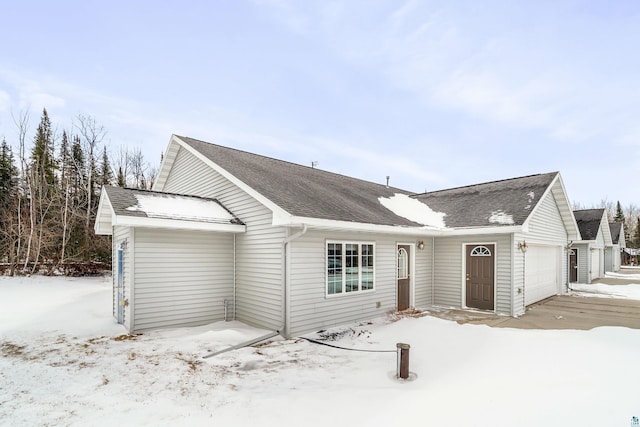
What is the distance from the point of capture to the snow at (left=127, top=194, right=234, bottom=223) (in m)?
7.37

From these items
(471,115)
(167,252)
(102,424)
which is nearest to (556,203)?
(471,115)

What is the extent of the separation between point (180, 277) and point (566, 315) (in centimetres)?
1050

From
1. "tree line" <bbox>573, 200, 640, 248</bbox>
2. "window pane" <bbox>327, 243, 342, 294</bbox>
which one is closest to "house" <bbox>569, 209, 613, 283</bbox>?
"window pane" <bbox>327, 243, 342, 294</bbox>

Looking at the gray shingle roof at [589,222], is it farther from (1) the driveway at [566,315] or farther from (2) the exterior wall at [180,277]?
(2) the exterior wall at [180,277]

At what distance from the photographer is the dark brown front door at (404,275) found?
32.6ft

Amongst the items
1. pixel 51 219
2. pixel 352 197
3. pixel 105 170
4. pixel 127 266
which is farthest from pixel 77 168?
pixel 352 197

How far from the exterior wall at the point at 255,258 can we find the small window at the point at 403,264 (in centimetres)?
439

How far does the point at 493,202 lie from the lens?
11.2m

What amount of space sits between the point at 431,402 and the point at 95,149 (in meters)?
28.3

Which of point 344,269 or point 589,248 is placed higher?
point 344,269

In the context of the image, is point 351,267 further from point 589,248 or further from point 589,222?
point 589,222

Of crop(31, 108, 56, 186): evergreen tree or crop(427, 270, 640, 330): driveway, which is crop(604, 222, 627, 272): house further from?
crop(31, 108, 56, 186): evergreen tree

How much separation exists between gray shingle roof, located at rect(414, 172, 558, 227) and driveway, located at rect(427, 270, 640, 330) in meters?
2.62

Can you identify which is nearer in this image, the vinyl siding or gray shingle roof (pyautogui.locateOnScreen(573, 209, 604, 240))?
the vinyl siding
